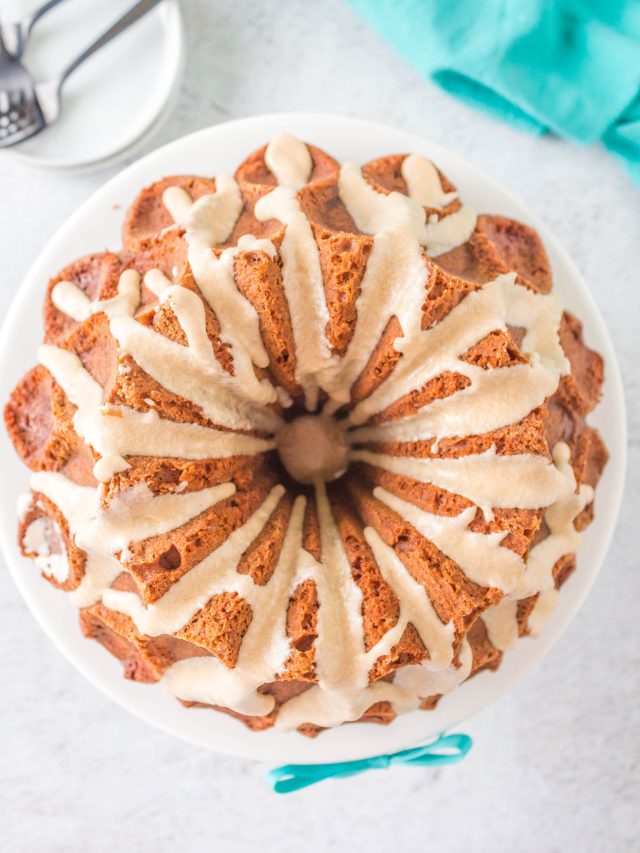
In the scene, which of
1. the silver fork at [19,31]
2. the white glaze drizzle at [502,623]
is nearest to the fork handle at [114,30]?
the silver fork at [19,31]

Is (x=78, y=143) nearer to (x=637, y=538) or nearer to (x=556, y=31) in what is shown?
(x=556, y=31)

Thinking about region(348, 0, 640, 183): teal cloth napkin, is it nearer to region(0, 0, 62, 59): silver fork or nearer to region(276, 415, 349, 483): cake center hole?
region(0, 0, 62, 59): silver fork

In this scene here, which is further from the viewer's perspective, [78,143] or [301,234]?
[78,143]

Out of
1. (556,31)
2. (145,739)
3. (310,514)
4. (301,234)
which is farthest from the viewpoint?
(145,739)

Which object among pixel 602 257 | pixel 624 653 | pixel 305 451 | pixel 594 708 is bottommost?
pixel 594 708

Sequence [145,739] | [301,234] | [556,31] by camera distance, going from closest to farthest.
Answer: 1. [301,234]
2. [556,31]
3. [145,739]

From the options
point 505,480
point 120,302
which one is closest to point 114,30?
point 120,302

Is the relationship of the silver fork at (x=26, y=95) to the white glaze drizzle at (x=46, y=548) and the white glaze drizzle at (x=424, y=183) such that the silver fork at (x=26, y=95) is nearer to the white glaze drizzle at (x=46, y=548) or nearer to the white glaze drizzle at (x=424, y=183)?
the white glaze drizzle at (x=424, y=183)

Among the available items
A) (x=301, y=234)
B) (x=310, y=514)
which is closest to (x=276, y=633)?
(x=310, y=514)

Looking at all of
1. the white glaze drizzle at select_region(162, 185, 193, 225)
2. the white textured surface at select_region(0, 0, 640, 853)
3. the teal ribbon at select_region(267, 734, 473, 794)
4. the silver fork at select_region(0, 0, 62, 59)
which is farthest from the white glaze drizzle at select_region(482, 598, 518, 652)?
the silver fork at select_region(0, 0, 62, 59)
